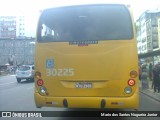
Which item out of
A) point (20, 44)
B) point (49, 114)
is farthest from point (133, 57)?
point (20, 44)

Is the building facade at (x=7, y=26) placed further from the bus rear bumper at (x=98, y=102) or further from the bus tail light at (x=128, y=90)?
the bus tail light at (x=128, y=90)

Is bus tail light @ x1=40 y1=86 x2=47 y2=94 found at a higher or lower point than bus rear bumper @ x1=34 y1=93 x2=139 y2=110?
higher

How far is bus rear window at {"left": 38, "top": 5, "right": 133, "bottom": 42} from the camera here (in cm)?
676

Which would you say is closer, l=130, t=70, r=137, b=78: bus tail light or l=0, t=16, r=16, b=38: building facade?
l=130, t=70, r=137, b=78: bus tail light

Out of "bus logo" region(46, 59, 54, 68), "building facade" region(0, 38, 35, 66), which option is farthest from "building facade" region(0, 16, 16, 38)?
"bus logo" region(46, 59, 54, 68)

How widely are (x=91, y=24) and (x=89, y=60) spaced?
71 centimetres

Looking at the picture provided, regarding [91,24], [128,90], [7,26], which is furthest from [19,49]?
[128,90]

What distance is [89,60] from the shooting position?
6.65 meters

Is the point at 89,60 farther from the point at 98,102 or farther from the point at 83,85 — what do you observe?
the point at 98,102

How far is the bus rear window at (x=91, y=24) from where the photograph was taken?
6759 millimetres

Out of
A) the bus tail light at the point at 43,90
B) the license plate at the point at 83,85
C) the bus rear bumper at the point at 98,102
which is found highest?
the license plate at the point at 83,85

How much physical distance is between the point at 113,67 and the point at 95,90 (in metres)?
0.54

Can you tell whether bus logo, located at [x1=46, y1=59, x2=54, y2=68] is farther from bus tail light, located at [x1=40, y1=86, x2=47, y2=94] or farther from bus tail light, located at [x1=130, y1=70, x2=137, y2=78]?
bus tail light, located at [x1=130, y1=70, x2=137, y2=78]

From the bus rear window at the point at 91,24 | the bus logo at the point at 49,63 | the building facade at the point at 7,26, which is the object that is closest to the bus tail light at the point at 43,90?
the bus logo at the point at 49,63
